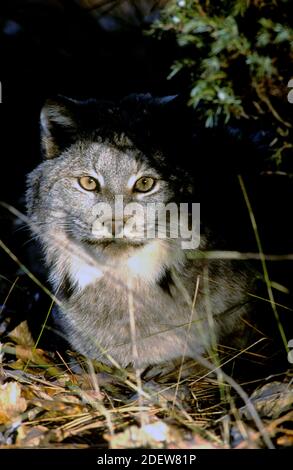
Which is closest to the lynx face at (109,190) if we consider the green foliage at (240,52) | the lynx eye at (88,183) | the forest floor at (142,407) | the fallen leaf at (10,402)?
the lynx eye at (88,183)

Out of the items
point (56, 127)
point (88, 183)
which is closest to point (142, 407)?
point (88, 183)

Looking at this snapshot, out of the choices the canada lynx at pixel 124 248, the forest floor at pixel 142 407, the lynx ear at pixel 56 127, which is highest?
the lynx ear at pixel 56 127

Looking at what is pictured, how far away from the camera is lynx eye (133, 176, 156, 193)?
318cm

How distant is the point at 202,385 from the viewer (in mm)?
3080

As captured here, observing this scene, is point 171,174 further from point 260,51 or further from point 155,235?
point 260,51

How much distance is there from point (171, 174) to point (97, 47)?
2612 millimetres

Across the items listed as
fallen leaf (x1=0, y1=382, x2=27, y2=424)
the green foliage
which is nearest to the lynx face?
Result: the green foliage

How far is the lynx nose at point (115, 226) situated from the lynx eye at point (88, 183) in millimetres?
331

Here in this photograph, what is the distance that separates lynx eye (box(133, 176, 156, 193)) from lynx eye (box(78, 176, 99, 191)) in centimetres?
25

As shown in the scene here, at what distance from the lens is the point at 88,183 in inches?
129

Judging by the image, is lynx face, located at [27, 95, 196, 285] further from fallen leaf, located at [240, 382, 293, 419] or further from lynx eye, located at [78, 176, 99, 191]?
fallen leaf, located at [240, 382, 293, 419]

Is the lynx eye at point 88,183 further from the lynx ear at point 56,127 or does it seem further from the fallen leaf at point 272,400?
the fallen leaf at point 272,400

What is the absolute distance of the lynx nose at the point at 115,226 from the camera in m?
2.97

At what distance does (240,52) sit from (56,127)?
137 centimetres
